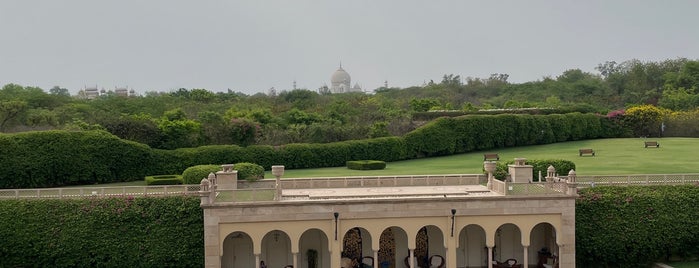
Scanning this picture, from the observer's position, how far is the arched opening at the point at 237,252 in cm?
2762

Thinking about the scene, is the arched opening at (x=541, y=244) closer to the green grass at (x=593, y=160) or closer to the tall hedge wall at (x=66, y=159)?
the green grass at (x=593, y=160)

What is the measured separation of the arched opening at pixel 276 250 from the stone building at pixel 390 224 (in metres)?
0.04

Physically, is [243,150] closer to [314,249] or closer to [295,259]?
[314,249]

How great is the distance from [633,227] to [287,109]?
53.5m

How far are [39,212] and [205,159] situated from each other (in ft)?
54.9

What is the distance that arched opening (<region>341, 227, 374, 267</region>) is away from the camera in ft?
91.9

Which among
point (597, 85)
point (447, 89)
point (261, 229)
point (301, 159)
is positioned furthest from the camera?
point (447, 89)

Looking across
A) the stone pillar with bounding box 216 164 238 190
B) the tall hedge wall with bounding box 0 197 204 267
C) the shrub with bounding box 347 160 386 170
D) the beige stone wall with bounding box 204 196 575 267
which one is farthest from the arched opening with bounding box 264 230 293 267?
the shrub with bounding box 347 160 386 170

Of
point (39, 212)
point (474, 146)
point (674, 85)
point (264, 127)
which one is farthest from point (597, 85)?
point (39, 212)

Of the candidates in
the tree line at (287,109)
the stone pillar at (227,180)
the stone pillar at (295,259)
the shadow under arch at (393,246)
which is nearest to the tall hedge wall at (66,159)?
the tree line at (287,109)

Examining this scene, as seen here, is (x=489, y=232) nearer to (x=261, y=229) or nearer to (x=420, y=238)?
(x=420, y=238)

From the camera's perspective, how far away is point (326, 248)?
1090 inches

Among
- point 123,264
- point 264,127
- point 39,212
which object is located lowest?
point 123,264

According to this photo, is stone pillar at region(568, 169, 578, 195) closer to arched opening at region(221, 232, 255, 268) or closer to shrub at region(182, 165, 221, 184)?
arched opening at region(221, 232, 255, 268)
